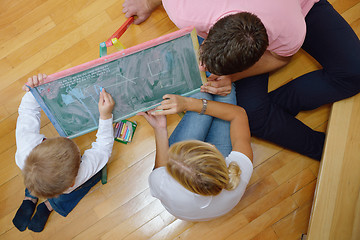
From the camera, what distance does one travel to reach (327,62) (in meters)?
1.27

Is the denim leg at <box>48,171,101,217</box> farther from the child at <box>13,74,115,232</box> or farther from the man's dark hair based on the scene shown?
the man's dark hair

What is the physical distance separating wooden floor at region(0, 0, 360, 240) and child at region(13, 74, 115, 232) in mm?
78

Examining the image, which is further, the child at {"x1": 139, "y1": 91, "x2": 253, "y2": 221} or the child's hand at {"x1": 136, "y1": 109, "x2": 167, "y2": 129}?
the child's hand at {"x1": 136, "y1": 109, "x2": 167, "y2": 129}

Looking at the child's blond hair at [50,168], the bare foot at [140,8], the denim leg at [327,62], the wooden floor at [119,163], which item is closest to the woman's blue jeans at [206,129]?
the wooden floor at [119,163]

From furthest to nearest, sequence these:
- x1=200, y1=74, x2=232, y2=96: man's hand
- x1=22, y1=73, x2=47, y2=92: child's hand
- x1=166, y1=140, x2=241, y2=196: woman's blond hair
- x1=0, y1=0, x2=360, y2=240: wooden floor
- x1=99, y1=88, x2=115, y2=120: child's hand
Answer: x1=0, y1=0, x2=360, y2=240: wooden floor → x1=200, y1=74, x2=232, y2=96: man's hand → x1=99, y1=88, x2=115, y2=120: child's hand → x1=22, y1=73, x2=47, y2=92: child's hand → x1=166, y1=140, x2=241, y2=196: woman's blond hair

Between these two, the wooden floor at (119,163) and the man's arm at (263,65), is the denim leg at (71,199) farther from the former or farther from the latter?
the man's arm at (263,65)

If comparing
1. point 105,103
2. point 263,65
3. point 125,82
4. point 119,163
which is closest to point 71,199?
point 119,163

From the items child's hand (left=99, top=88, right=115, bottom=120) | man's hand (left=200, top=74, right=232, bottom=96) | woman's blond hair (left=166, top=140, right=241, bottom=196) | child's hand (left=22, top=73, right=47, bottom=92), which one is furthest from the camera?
man's hand (left=200, top=74, right=232, bottom=96)

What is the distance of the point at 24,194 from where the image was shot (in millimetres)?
1409

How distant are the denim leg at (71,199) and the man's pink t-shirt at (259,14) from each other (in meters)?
0.90

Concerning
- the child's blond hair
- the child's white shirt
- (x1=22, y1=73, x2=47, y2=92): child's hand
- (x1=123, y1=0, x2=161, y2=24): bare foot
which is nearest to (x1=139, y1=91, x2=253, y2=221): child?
the child's white shirt

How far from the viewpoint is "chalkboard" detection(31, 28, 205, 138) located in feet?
3.22

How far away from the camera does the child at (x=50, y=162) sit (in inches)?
39.0

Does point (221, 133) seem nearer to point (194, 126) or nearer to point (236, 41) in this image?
point (194, 126)
